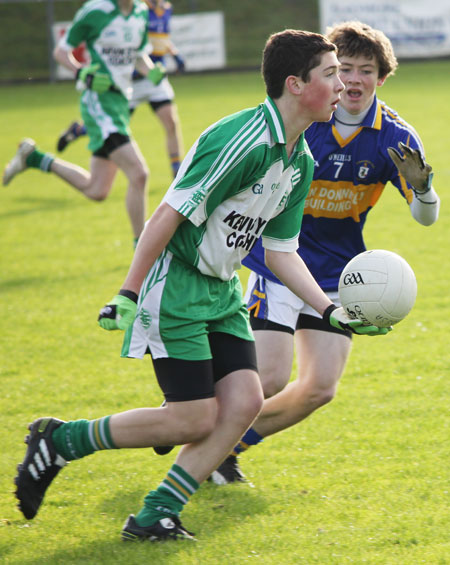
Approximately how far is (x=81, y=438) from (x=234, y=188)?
1.15m

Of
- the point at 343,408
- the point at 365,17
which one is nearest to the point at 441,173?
the point at 343,408

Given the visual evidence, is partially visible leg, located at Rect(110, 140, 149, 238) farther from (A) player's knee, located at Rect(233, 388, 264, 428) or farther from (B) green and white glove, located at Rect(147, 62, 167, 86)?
(A) player's knee, located at Rect(233, 388, 264, 428)

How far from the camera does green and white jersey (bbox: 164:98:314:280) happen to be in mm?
3164

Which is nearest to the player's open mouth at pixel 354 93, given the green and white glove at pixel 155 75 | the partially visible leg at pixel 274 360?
the partially visible leg at pixel 274 360

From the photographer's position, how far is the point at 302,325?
13.8 ft

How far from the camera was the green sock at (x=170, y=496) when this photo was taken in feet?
11.2

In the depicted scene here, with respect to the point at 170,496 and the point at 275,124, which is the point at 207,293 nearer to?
the point at 275,124

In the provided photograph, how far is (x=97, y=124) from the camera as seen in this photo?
7.83 m

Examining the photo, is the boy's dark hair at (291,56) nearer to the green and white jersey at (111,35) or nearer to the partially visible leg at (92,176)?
the partially visible leg at (92,176)

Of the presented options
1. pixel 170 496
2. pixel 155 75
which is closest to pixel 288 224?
pixel 170 496

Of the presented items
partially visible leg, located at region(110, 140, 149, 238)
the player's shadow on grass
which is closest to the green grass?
the player's shadow on grass

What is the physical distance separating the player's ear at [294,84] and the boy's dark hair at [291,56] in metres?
0.01

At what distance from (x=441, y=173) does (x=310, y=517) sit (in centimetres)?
841

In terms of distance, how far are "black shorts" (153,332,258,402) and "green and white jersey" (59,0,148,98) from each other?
5193 millimetres
